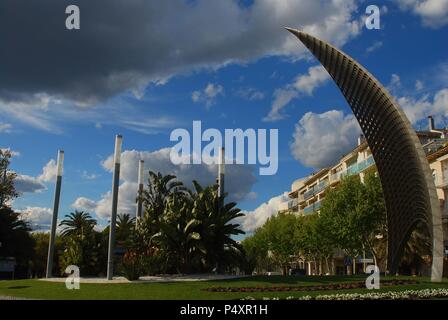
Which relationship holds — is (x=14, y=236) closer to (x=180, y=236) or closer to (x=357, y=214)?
(x=180, y=236)

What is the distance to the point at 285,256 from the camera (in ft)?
230

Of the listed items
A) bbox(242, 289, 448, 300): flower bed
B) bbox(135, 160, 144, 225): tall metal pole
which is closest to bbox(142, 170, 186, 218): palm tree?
bbox(135, 160, 144, 225): tall metal pole

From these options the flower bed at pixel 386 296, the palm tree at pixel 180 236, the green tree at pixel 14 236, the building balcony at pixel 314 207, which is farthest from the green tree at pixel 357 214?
the green tree at pixel 14 236

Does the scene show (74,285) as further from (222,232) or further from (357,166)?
(357,166)

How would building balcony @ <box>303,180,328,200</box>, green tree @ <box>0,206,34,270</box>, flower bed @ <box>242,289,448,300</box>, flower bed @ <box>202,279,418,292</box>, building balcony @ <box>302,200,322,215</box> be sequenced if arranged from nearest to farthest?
flower bed @ <box>242,289,448,300</box> → flower bed @ <box>202,279,418,292</box> → green tree @ <box>0,206,34,270</box> → building balcony @ <box>302,200,322,215</box> → building balcony @ <box>303,180,328,200</box>

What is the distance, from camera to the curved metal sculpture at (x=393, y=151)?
2680 centimetres

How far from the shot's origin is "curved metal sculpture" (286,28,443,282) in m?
26.8

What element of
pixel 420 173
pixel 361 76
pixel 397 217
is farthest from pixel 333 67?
pixel 397 217

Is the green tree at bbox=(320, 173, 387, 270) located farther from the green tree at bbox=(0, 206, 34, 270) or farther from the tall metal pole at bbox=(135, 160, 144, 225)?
the green tree at bbox=(0, 206, 34, 270)

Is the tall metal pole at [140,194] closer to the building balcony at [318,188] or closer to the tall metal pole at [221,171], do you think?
the tall metal pole at [221,171]

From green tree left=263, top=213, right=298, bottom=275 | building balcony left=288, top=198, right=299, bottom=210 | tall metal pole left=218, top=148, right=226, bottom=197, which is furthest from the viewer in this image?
building balcony left=288, top=198, right=299, bottom=210

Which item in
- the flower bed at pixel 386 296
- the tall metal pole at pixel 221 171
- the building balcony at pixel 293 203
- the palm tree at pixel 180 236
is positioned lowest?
the flower bed at pixel 386 296
